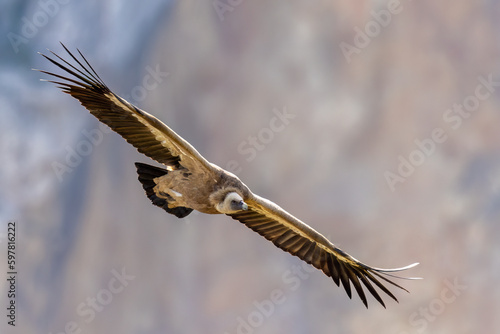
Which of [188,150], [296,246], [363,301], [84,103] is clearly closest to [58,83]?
[84,103]

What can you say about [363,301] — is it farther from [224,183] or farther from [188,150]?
[188,150]

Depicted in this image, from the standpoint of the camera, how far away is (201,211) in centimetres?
1102

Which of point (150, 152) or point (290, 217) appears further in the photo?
point (290, 217)

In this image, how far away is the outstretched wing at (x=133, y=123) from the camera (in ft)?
32.5

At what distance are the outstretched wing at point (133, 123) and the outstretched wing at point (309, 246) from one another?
1822 mm

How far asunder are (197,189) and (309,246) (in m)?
2.80

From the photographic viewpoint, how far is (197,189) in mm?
10742

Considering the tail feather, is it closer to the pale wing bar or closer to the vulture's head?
the vulture's head

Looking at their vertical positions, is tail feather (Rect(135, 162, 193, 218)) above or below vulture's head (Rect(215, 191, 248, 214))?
below

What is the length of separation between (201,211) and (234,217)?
1328 mm

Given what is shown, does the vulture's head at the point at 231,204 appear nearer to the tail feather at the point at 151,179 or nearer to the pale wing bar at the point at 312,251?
the tail feather at the point at 151,179

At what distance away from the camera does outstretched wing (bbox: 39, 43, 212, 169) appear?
32.5 ft

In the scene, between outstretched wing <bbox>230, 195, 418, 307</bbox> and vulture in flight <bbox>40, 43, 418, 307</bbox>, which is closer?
vulture in flight <bbox>40, 43, 418, 307</bbox>

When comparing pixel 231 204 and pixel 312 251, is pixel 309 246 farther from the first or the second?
pixel 231 204
